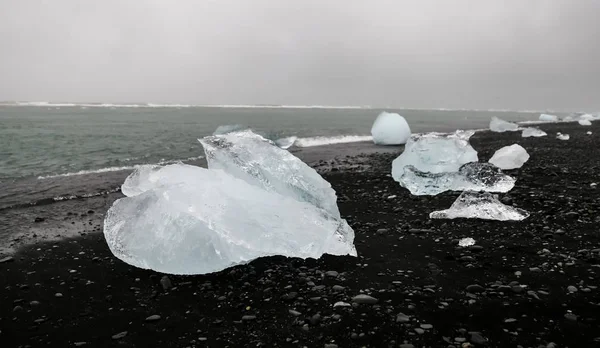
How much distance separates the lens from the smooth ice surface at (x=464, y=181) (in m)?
8.21

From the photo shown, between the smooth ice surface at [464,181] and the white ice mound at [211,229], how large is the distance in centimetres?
393

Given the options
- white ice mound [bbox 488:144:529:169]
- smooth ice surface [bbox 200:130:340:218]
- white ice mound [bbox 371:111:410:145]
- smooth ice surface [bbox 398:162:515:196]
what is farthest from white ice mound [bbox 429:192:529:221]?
white ice mound [bbox 371:111:410:145]

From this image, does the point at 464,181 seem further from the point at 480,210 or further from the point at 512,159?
the point at 512,159

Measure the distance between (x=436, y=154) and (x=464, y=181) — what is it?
8.18 ft

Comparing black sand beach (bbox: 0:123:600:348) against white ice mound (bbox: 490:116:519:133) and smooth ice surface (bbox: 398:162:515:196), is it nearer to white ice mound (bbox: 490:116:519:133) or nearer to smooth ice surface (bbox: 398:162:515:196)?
smooth ice surface (bbox: 398:162:515:196)

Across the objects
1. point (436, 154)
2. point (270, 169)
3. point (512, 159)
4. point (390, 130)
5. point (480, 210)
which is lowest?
point (480, 210)

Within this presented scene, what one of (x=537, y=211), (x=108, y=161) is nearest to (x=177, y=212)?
(x=537, y=211)

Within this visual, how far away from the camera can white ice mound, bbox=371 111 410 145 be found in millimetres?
22156

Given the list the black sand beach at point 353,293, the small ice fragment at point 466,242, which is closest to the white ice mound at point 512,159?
the black sand beach at point 353,293

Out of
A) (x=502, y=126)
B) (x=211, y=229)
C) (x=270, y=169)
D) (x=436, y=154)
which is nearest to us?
(x=211, y=229)

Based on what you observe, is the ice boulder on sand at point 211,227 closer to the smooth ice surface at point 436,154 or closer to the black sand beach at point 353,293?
the black sand beach at point 353,293

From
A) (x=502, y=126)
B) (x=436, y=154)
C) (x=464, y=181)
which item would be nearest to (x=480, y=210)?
(x=464, y=181)

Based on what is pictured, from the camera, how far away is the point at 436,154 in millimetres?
10805

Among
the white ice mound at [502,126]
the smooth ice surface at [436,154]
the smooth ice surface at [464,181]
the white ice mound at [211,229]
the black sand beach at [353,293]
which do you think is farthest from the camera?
the white ice mound at [502,126]
